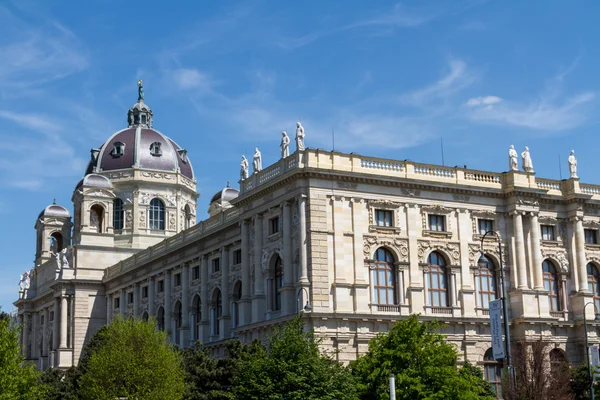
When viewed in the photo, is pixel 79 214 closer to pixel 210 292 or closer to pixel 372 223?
pixel 210 292

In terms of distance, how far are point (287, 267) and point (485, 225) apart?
14360 millimetres

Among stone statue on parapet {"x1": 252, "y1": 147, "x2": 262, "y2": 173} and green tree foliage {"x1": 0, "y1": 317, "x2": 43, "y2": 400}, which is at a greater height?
stone statue on parapet {"x1": 252, "y1": 147, "x2": 262, "y2": 173}

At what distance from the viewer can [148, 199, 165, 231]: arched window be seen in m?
104

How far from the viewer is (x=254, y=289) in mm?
60469

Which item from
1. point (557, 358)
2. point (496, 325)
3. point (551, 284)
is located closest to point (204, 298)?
point (551, 284)

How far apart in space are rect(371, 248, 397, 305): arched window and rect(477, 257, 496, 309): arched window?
256 inches

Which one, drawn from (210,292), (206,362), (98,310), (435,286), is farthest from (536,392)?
(98,310)

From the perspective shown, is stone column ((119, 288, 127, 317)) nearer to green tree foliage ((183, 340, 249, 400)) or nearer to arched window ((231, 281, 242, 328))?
arched window ((231, 281, 242, 328))

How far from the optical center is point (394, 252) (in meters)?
57.8

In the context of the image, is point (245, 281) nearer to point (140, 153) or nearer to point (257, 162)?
point (257, 162)

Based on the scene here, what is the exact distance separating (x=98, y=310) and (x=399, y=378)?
57.6 metres

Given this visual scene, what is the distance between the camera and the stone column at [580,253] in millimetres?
63531

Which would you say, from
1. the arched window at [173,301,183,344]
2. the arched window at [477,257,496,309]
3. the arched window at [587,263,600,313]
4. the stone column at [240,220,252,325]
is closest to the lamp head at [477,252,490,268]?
the arched window at [477,257,496,309]

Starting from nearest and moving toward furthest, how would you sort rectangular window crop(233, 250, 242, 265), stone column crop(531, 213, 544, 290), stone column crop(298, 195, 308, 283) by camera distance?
1. stone column crop(298, 195, 308, 283)
2. stone column crop(531, 213, 544, 290)
3. rectangular window crop(233, 250, 242, 265)
